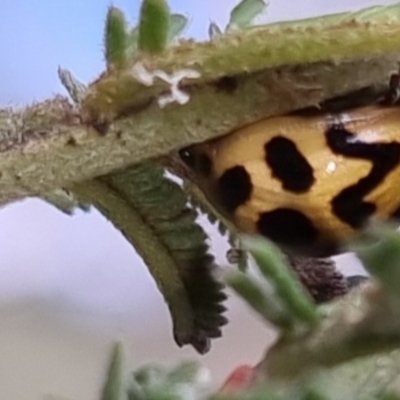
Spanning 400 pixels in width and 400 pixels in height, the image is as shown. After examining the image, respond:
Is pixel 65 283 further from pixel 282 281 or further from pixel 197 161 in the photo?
pixel 282 281

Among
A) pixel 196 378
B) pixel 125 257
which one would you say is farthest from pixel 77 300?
pixel 196 378

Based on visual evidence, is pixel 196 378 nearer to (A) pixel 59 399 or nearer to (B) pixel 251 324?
(A) pixel 59 399

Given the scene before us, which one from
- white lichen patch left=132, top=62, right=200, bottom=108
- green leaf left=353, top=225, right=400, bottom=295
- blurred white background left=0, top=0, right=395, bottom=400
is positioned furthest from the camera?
blurred white background left=0, top=0, right=395, bottom=400

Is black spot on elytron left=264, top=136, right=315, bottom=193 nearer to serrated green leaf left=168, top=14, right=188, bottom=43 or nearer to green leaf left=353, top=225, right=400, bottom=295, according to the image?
serrated green leaf left=168, top=14, right=188, bottom=43

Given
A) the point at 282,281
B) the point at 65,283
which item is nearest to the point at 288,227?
the point at 282,281

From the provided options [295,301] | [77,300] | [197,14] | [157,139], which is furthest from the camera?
[197,14]

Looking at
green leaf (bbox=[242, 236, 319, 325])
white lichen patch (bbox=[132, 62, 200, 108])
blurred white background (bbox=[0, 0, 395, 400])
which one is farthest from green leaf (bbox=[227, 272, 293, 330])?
blurred white background (bbox=[0, 0, 395, 400])
